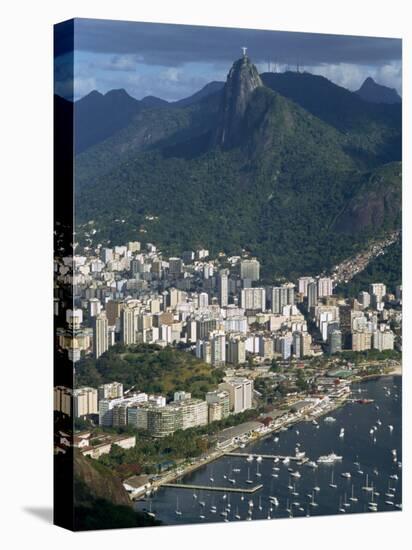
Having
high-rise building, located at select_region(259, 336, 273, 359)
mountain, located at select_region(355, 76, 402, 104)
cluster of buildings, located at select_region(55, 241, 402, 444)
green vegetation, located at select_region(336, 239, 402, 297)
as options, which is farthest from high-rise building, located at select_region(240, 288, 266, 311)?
mountain, located at select_region(355, 76, 402, 104)

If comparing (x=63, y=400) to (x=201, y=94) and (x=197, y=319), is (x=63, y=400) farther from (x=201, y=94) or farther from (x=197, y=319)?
(x=201, y=94)

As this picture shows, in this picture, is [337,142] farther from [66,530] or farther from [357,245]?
[66,530]

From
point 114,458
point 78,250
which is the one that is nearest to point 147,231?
point 78,250

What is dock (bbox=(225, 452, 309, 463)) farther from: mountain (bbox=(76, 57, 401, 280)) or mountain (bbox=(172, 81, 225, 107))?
mountain (bbox=(172, 81, 225, 107))

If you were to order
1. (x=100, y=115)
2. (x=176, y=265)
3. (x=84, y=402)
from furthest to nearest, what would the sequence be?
(x=176, y=265)
(x=100, y=115)
(x=84, y=402)

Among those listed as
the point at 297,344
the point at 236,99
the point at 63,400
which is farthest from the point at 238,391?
the point at 236,99
